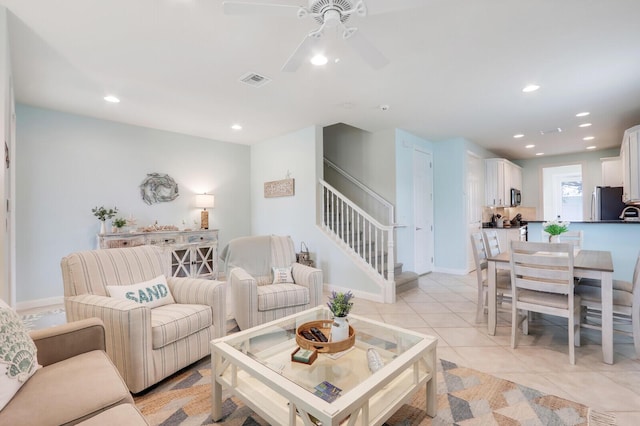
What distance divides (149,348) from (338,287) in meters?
2.85

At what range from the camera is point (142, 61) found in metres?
2.66

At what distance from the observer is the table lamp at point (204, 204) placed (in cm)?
505

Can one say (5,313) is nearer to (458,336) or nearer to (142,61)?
(142,61)

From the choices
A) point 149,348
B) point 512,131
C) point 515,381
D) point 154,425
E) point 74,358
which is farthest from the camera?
point 512,131

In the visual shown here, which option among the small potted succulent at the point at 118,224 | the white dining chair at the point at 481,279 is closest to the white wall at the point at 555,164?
the white dining chair at the point at 481,279

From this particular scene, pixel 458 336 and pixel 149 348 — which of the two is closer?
pixel 149 348

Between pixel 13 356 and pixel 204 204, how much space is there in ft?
13.2

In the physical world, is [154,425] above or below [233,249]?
below

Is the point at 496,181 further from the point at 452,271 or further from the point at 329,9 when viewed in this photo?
the point at 329,9

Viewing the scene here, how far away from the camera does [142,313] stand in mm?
1839

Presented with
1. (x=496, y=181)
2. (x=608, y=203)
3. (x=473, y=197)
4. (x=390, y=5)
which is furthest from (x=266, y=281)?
(x=608, y=203)

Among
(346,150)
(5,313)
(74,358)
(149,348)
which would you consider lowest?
(149,348)

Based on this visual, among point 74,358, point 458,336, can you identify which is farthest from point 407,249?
point 74,358

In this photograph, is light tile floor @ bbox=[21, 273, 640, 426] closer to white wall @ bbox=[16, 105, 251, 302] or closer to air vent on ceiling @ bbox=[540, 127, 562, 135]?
white wall @ bbox=[16, 105, 251, 302]
